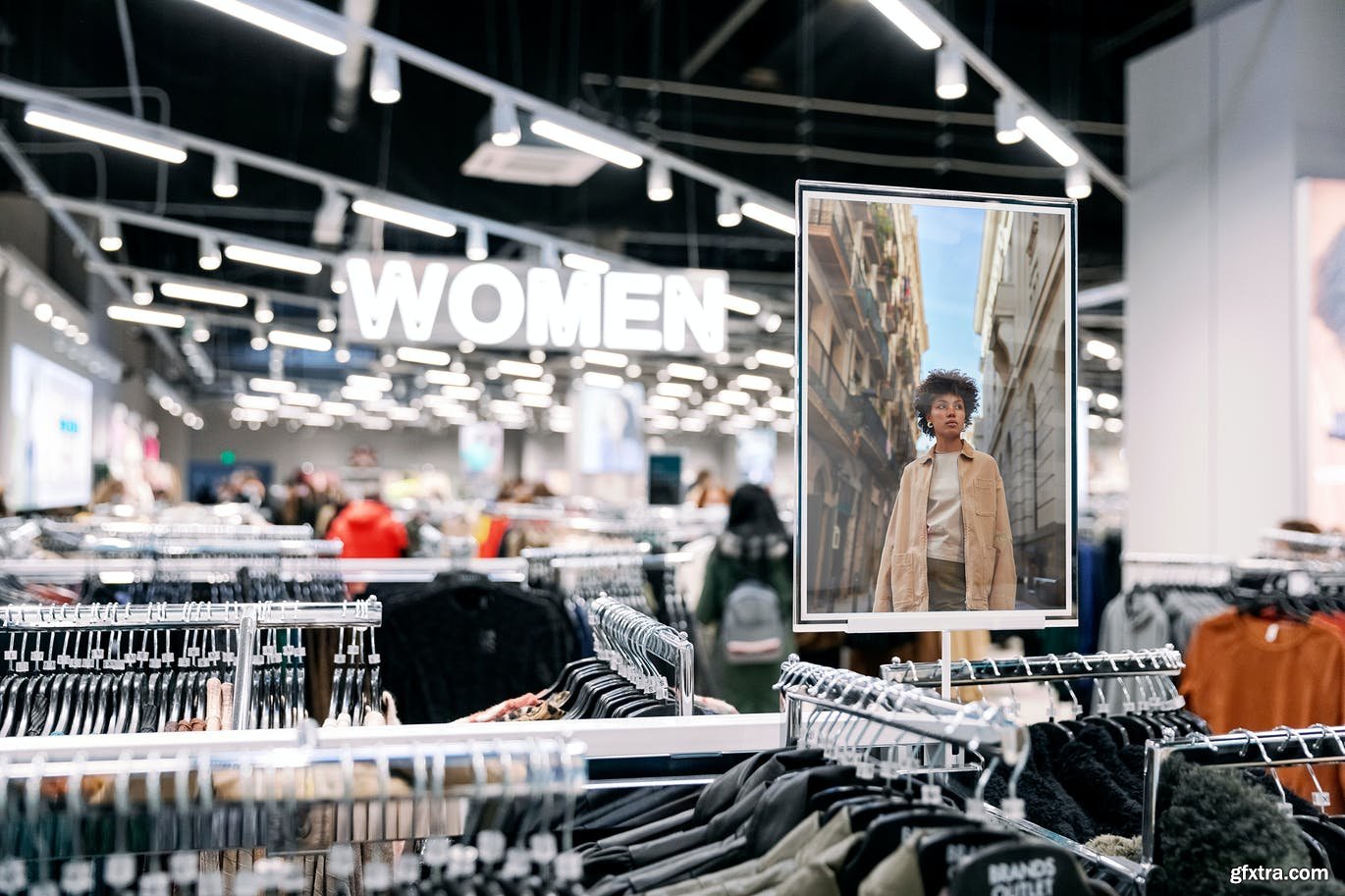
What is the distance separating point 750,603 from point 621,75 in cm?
663

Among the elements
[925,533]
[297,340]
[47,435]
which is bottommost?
[925,533]

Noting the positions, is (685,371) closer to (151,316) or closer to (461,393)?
(151,316)

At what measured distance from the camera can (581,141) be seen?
663 cm

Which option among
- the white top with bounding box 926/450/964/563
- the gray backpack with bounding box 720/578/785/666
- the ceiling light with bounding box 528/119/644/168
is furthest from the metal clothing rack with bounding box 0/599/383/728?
the ceiling light with bounding box 528/119/644/168

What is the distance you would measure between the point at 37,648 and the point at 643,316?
3.48 metres

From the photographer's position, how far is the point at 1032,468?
2.01 m

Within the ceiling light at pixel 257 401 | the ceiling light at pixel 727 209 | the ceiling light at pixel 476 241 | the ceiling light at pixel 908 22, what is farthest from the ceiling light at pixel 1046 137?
the ceiling light at pixel 257 401

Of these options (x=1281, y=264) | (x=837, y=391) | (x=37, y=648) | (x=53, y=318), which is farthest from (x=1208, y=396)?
(x=53, y=318)

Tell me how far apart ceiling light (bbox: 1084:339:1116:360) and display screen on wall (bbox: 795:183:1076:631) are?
18094 millimetres

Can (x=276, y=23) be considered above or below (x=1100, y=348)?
below

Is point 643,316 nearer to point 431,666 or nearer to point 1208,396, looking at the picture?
point 431,666

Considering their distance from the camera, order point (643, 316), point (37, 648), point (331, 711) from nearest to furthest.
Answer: point (37, 648) < point (331, 711) < point (643, 316)

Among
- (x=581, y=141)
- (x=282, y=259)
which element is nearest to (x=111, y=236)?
(x=282, y=259)

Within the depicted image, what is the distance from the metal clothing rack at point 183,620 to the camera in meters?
2.35
